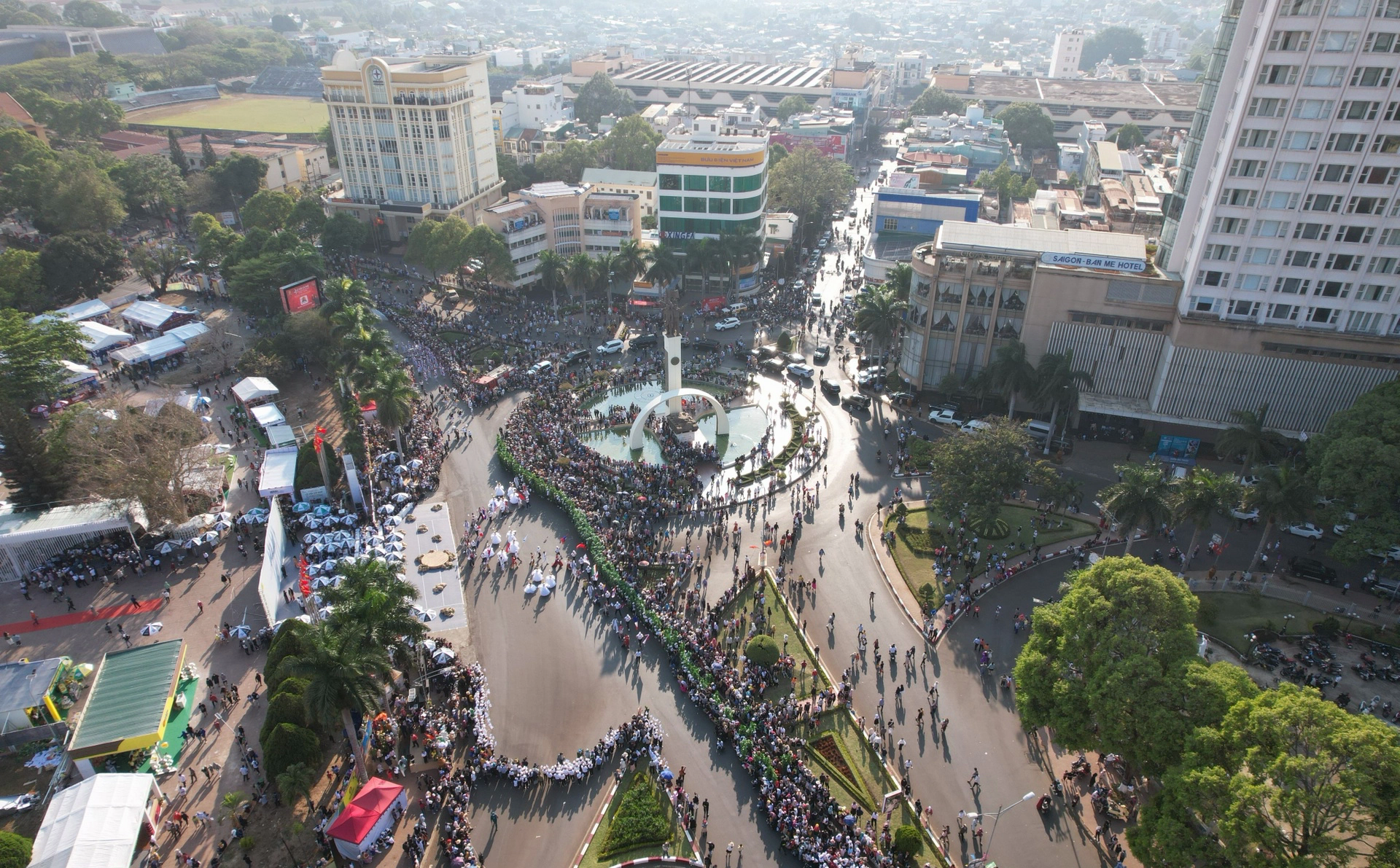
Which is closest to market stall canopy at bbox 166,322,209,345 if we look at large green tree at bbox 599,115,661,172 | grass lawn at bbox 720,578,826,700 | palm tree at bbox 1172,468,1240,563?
grass lawn at bbox 720,578,826,700

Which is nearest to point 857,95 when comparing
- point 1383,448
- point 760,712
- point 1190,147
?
point 1190,147

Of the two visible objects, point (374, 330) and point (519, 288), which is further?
point (519, 288)

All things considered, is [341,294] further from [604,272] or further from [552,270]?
[604,272]

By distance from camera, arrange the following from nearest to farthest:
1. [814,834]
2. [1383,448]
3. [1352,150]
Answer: [814,834] → [1383,448] → [1352,150]

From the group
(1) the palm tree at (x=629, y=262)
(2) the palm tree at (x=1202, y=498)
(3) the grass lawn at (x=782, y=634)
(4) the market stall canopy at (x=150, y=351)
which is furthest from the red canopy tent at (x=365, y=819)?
(1) the palm tree at (x=629, y=262)

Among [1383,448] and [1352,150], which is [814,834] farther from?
[1352,150]

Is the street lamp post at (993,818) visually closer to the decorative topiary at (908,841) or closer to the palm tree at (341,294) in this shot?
the decorative topiary at (908,841)

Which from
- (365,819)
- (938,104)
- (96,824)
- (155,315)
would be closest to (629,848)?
(365,819)

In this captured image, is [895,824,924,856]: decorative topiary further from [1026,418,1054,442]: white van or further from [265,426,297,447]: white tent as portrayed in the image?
[265,426,297,447]: white tent
